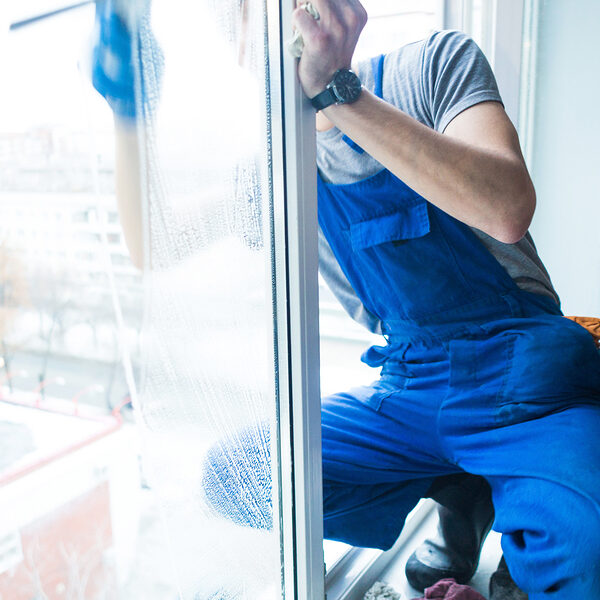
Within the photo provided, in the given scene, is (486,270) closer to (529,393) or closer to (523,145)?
(529,393)

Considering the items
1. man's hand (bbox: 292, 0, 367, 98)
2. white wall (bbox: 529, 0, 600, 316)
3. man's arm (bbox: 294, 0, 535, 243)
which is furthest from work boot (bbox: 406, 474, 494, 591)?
white wall (bbox: 529, 0, 600, 316)

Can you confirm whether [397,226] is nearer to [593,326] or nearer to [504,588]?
[593,326]

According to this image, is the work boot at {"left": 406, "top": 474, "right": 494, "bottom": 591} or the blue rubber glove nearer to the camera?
the blue rubber glove

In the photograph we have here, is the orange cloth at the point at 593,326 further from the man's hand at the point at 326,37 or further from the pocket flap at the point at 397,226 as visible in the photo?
the man's hand at the point at 326,37

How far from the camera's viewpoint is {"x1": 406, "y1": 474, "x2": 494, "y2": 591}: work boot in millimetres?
1213

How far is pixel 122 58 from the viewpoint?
0.56 meters

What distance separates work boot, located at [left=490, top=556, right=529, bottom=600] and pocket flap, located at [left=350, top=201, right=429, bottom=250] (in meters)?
0.62

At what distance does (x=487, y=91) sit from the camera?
2.97 feet

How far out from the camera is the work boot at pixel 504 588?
108 cm

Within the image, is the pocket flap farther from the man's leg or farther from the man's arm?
the man's leg

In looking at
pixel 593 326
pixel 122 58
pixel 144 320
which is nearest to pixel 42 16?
pixel 122 58

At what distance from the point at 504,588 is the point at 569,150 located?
1.39m

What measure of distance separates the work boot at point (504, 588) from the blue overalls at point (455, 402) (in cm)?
19

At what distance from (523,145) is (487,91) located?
1238mm
